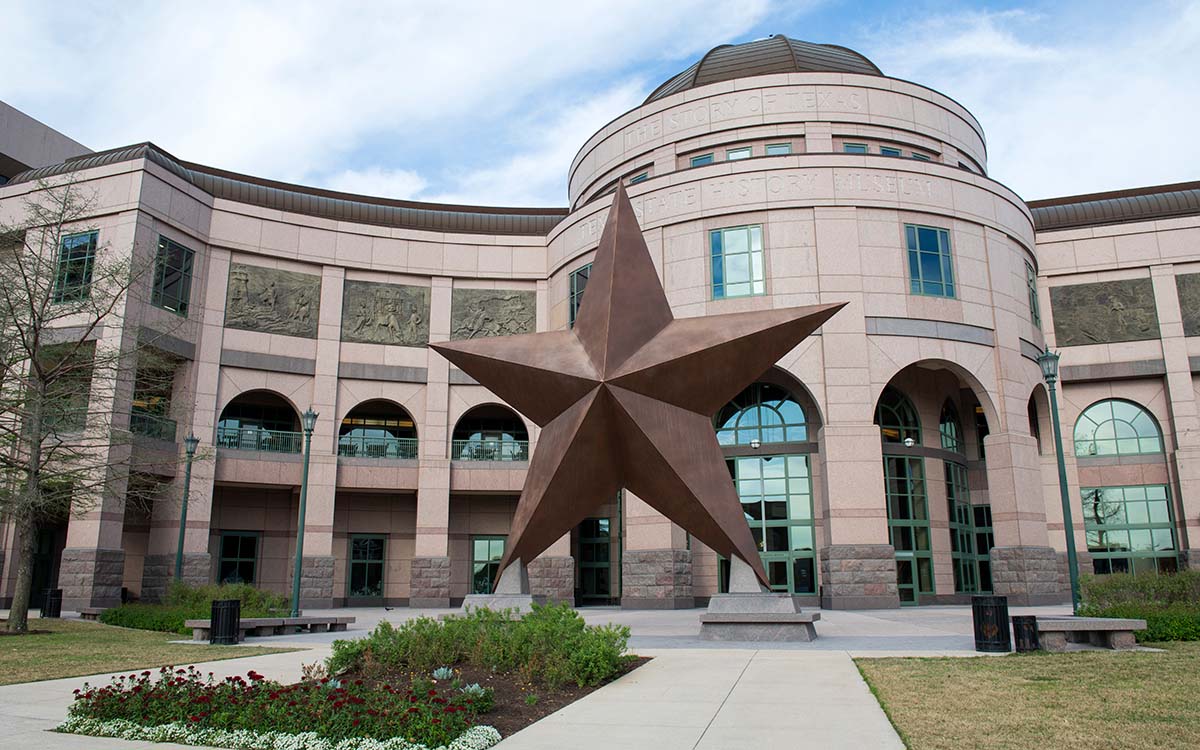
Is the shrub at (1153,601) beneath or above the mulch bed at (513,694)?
above

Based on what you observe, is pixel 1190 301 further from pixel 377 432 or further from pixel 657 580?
pixel 377 432

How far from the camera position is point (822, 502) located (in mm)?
28672

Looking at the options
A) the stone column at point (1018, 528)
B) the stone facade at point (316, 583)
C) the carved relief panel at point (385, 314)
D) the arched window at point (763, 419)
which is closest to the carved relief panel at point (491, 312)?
the carved relief panel at point (385, 314)

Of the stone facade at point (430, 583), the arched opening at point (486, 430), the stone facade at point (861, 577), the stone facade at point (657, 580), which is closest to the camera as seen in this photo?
the stone facade at point (861, 577)

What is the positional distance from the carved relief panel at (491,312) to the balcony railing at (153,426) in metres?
11.1

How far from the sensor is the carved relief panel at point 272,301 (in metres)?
33.0

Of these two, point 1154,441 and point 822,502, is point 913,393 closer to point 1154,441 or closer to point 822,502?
point 822,502

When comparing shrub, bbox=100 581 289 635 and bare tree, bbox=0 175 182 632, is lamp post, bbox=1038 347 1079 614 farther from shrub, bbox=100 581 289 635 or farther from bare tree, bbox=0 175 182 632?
bare tree, bbox=0 175 182 632

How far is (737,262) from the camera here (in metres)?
30.0

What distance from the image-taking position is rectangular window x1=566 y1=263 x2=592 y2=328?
111 feet

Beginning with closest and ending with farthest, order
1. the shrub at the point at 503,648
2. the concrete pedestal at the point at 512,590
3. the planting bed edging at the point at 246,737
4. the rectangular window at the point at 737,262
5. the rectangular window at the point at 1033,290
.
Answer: the planting bed edging at the point at 246,737, the shrub at the point at 503,648, the concrete pedestal at the point at 512,590, the rectangular window at the point at 737,262, the rectangular window at the point at 1033,290

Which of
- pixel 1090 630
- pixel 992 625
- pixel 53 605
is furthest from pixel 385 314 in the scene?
pixel 1090 630

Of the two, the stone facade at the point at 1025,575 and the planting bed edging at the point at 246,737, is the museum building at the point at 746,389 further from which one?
the planting bed edging at the point at 246,737

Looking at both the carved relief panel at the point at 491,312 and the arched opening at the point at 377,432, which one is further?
the carved relief panel at the point at 491,312
